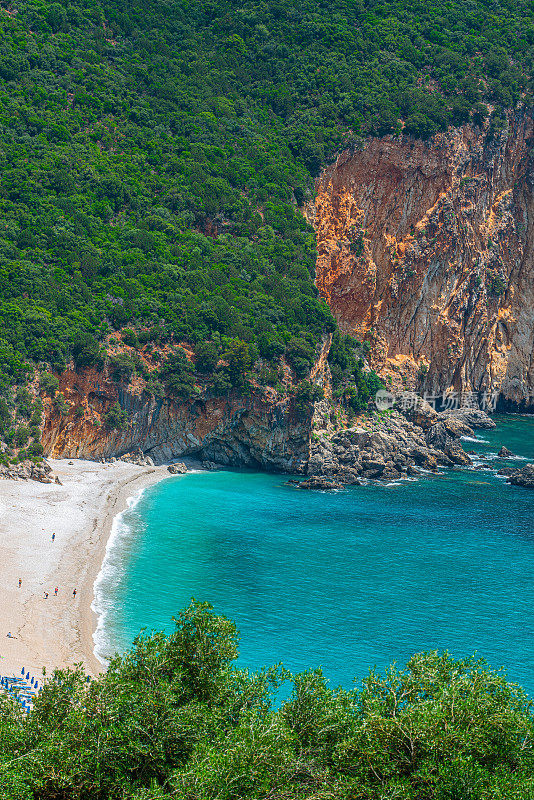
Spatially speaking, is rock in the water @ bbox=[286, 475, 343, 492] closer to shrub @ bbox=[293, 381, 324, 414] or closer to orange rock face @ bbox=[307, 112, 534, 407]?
shrub @ bbox=[293, 381, 324, 414]

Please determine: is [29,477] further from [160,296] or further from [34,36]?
[34,36]

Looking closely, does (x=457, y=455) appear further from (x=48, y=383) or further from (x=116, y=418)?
(x=48, y=383)

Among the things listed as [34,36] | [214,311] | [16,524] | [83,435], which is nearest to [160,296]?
[214,311]

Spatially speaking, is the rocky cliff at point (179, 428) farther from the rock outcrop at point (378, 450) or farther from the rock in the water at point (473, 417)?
the rock in the water at point (473, 417)

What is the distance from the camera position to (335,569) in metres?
47.5

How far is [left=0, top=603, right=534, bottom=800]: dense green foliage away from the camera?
1748 cm

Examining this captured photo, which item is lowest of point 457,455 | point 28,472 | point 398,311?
point 28,472

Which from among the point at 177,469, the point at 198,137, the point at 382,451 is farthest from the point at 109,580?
the point at 198,137

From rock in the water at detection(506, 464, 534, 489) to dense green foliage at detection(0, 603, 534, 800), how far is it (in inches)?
1925

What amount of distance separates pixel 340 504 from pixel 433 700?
1604 inches

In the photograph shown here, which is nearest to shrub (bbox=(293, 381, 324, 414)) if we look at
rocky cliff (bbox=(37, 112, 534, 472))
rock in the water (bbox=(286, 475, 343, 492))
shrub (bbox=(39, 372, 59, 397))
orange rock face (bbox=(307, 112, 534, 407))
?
rocky cliff (bbox=(37, 112, 534, 472))

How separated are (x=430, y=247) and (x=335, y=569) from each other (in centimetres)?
5345

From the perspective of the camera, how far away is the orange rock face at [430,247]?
284 feet

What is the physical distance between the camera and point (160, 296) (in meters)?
70.6
